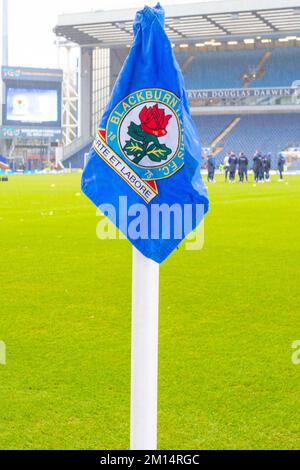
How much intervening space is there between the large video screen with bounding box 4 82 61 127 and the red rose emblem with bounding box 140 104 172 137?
54.4 meters

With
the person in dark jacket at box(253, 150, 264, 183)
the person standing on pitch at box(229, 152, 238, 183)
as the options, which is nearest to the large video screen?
the person standing on pitch at box(229, 152, 238, 183)

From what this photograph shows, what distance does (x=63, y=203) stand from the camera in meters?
18.9

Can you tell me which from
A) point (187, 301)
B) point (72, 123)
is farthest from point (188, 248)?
point (72, 123)

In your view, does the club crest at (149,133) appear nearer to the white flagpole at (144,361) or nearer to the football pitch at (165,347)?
the white flagpole at (144,361)

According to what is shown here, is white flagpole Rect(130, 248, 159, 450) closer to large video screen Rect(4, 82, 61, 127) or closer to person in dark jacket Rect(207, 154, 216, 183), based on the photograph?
person in dark jacket Rect(207, 154, 216, 183)

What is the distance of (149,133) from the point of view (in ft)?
7.35

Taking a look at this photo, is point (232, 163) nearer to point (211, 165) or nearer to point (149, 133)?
point (211, 165)

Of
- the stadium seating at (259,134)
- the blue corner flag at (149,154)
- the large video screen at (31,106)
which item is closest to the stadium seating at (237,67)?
the stadium seating at (259,134)

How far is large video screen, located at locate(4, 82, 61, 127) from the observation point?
5519 centimetres

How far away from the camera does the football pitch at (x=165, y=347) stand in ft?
11.0

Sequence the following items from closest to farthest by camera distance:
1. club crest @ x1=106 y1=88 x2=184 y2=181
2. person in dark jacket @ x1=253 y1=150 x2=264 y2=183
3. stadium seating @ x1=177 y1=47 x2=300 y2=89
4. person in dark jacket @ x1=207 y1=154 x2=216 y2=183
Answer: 1. club crest @ x1=106 y1=88 x2=184 y2=181
2. person in dark jacket @ x1=253 y1=150 x2=264 y2=183
3. person in dark jacket @ x1=207 y1=154 x2=216 y2=183
4. stadium seating @ x1=177 y1=47 x2=300 y2=89

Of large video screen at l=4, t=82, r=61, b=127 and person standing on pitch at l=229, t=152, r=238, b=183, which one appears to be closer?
person standing on pitch at l=229, t=152, r=238, b=183

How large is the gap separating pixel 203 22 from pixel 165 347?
5000 centimetres
